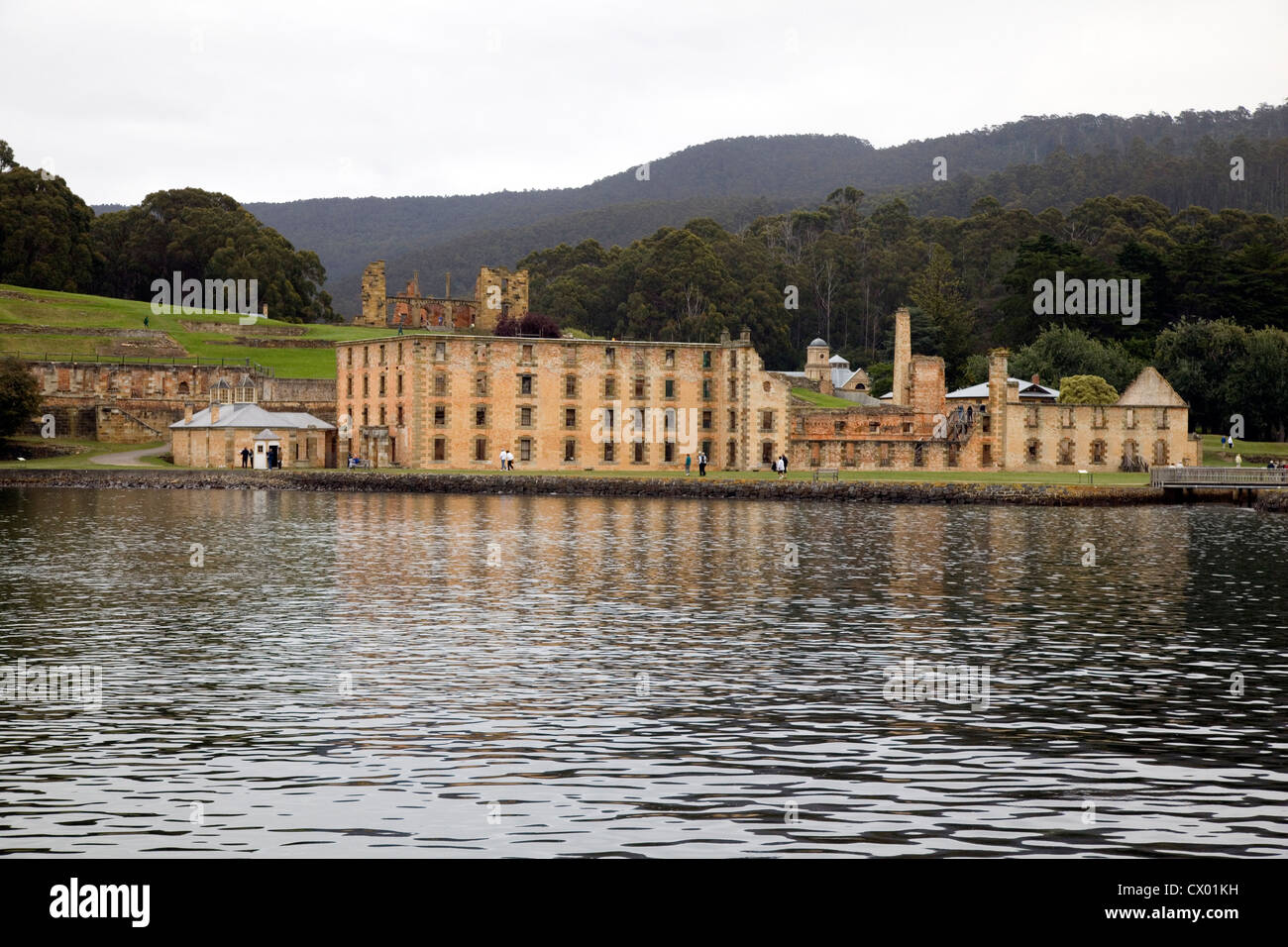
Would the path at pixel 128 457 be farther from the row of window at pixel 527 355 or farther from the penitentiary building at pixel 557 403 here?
the row of window at pixel 527 355

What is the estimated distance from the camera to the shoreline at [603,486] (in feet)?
274

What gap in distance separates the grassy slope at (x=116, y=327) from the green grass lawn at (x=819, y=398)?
4181cm

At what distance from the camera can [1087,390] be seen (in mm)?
114312

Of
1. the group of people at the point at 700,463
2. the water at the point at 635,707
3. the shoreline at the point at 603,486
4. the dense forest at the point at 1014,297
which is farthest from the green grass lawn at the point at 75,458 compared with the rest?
the dense forest at the point at 1014,297

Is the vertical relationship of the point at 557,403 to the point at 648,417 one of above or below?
above

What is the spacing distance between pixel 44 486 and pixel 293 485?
15.2 metres

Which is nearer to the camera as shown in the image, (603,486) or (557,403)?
(603,486)

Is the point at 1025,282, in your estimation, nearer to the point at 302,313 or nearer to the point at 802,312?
the point at 802,312

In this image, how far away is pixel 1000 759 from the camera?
18281 mm

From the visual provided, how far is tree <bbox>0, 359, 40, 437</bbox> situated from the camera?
322ft

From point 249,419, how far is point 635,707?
85023mm

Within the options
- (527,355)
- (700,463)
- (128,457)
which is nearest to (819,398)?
(700,463)

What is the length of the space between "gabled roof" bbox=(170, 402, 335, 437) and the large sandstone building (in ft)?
10.6

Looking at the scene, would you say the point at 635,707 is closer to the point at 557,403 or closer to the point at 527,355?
the point at 557,403
